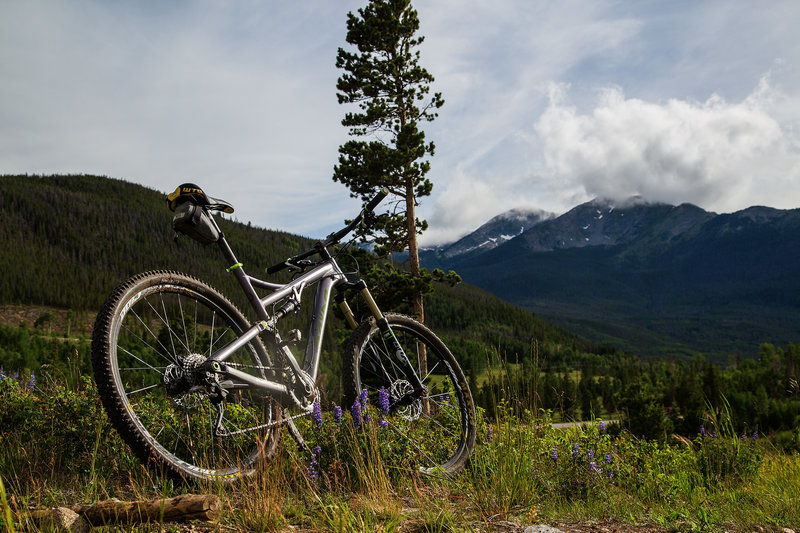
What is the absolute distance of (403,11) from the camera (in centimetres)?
2523

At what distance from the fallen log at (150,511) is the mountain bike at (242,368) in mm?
370

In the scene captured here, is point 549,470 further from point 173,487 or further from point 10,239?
point 10,239

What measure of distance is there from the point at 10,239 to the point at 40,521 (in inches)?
8803

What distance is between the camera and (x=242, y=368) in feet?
10.6

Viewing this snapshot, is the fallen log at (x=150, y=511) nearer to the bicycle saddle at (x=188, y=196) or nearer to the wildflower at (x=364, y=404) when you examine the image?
the wildflower at (x=364, y=404)

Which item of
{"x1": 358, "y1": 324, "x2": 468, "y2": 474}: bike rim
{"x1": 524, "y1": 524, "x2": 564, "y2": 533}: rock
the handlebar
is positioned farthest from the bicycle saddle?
{"x1": 524, "y1": 524, "x2": 564, "y2": 533}: rock

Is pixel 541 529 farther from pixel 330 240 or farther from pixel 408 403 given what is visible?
pixel 330 240

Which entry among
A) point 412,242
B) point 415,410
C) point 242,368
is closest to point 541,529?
point 415,410

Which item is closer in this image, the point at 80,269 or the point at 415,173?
the point at 415,173

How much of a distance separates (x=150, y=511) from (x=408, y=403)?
7.44 ft

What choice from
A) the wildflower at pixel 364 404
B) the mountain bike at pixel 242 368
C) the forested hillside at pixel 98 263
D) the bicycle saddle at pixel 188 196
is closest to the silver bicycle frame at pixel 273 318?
the mountain bike at pixel 242 368

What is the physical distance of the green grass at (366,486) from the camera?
8.66ft

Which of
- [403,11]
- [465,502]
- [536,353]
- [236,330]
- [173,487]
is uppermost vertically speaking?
[403,11]

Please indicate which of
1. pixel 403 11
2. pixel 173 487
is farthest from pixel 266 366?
Answer: pixel 403 11
